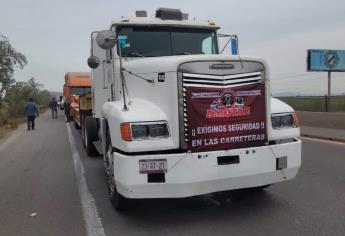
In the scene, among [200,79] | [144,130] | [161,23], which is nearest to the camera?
[144,130]

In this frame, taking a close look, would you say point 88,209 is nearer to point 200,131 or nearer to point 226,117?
point 200,131

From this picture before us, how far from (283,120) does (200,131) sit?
125 cm

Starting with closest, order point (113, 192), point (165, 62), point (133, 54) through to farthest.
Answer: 1. point (165, 62)
2. point (113, 192)
3. point (133, 54)

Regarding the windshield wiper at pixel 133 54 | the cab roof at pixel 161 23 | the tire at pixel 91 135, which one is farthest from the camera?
the tire at pixel 91 135

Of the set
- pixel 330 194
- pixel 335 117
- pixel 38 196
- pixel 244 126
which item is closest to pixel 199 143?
pixel 244 126

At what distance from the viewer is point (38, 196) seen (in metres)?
7.36

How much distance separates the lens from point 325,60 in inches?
1034

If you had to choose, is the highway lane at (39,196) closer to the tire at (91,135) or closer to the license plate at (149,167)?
the tire at (91,135)

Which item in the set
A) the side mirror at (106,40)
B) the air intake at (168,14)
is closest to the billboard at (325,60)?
the air intake at (168,14)

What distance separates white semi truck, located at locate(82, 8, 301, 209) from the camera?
5.31 metres

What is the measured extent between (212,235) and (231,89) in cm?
171

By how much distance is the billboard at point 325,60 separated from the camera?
2569 centimetres

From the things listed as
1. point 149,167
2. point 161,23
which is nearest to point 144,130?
point 149,167

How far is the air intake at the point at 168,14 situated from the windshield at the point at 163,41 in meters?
0.26
